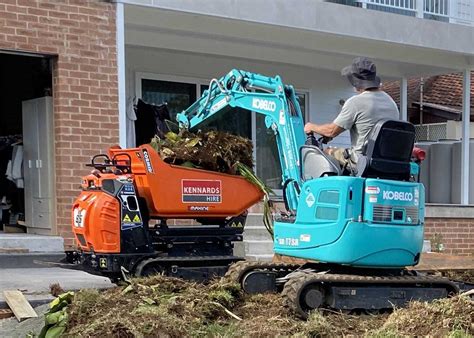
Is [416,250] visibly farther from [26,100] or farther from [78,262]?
[26,100]

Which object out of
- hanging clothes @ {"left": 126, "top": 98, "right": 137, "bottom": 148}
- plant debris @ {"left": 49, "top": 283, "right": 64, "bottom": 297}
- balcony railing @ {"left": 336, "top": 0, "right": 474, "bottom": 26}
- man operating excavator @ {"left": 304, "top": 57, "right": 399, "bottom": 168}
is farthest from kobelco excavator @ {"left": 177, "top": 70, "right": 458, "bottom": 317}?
balcony railing @ {"left": 336, "top": 0, "right": 474, "bottom": 26}

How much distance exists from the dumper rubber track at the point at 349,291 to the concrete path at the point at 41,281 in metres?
2.50

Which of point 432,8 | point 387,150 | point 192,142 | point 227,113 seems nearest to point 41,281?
point 192,142

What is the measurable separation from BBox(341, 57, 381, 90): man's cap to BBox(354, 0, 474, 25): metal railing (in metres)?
6.49

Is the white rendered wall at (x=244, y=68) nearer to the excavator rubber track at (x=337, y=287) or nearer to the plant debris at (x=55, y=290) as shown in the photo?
the plant debris at (x=55, y=290)

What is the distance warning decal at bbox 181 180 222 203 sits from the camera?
293 inches

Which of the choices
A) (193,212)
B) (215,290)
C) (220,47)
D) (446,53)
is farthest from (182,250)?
(446,53)

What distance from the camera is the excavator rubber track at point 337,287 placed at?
596 centimetres

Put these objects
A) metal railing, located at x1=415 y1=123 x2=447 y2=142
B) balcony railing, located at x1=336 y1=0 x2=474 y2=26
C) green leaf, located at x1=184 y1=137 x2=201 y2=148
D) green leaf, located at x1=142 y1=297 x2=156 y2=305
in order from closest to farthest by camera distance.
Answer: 1. green leaf, located at x1=142 y1=297 x2=156 y2=305
2. green leaf, located at x1=184 y1=137 x2=201 y2=148
3. balcony railing, located at x1=336 y1=0 x2=474 y2=26
4. metal railing, located at x1=415 y1=123 x2=447 y2=142

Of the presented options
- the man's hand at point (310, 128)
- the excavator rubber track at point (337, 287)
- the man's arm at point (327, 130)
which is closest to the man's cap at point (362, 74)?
the man's arm at point (327, 130)

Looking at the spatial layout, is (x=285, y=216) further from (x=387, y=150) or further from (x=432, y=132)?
(x=432, y=132)

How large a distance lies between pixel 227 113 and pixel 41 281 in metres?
6.37

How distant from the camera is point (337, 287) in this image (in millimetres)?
6027

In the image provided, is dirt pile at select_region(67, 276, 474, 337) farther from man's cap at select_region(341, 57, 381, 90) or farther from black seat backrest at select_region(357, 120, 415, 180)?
man's cap at select_region(341, 57, 381, 90)
